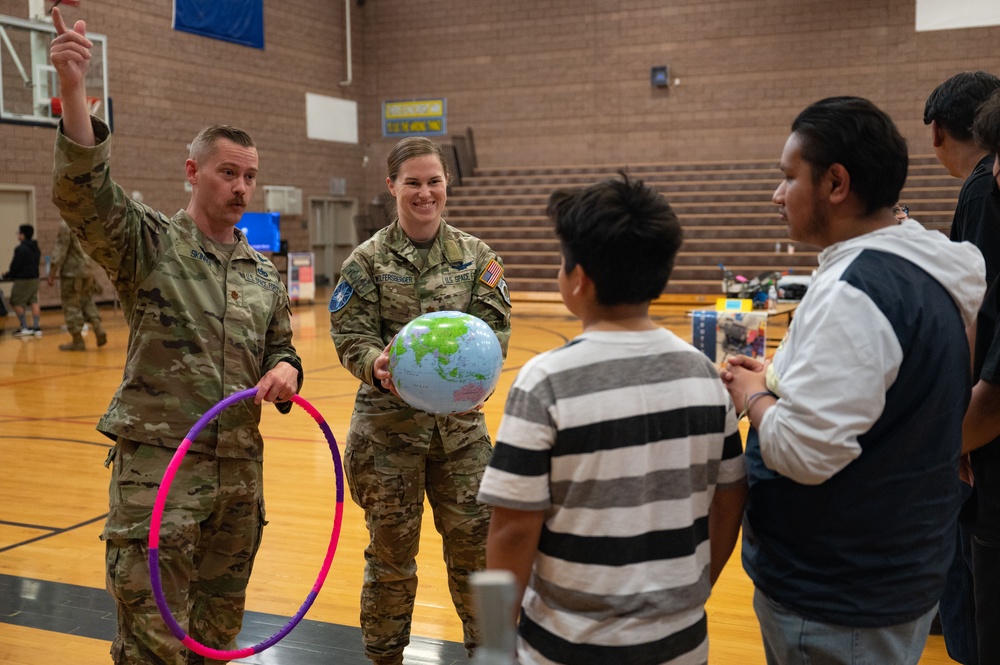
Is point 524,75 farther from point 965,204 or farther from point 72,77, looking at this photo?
point 72,77

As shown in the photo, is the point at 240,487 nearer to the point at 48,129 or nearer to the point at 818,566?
the point at 818,566

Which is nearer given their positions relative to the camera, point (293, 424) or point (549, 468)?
point (549, 468)

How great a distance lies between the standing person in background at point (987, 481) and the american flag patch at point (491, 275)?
5.10 feet

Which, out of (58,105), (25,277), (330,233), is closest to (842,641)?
(25,277)

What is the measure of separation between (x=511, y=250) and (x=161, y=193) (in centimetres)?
724

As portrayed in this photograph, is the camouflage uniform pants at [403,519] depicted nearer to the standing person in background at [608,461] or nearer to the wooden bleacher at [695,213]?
the standing person in background at [608,461]

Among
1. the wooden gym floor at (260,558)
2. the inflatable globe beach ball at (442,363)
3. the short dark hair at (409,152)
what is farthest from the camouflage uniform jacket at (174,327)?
the wooden gym floor at (260,558)

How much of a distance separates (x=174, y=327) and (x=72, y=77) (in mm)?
748

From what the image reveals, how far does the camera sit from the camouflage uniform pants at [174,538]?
2.57m

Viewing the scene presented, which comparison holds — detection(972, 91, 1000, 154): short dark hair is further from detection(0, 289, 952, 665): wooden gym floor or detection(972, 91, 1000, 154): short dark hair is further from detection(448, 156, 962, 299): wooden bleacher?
detection(448, 156, 962, 299): wooden bleacher

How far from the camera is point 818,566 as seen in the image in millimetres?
1718

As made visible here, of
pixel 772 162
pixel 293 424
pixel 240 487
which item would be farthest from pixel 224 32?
pixel 240 487

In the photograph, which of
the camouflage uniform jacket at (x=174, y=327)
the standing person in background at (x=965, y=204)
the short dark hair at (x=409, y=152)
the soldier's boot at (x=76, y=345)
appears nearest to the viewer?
the standing person in background at (x=965, y=204)

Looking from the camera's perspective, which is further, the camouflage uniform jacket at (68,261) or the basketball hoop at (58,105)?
the basketball hoop at (58,105)
